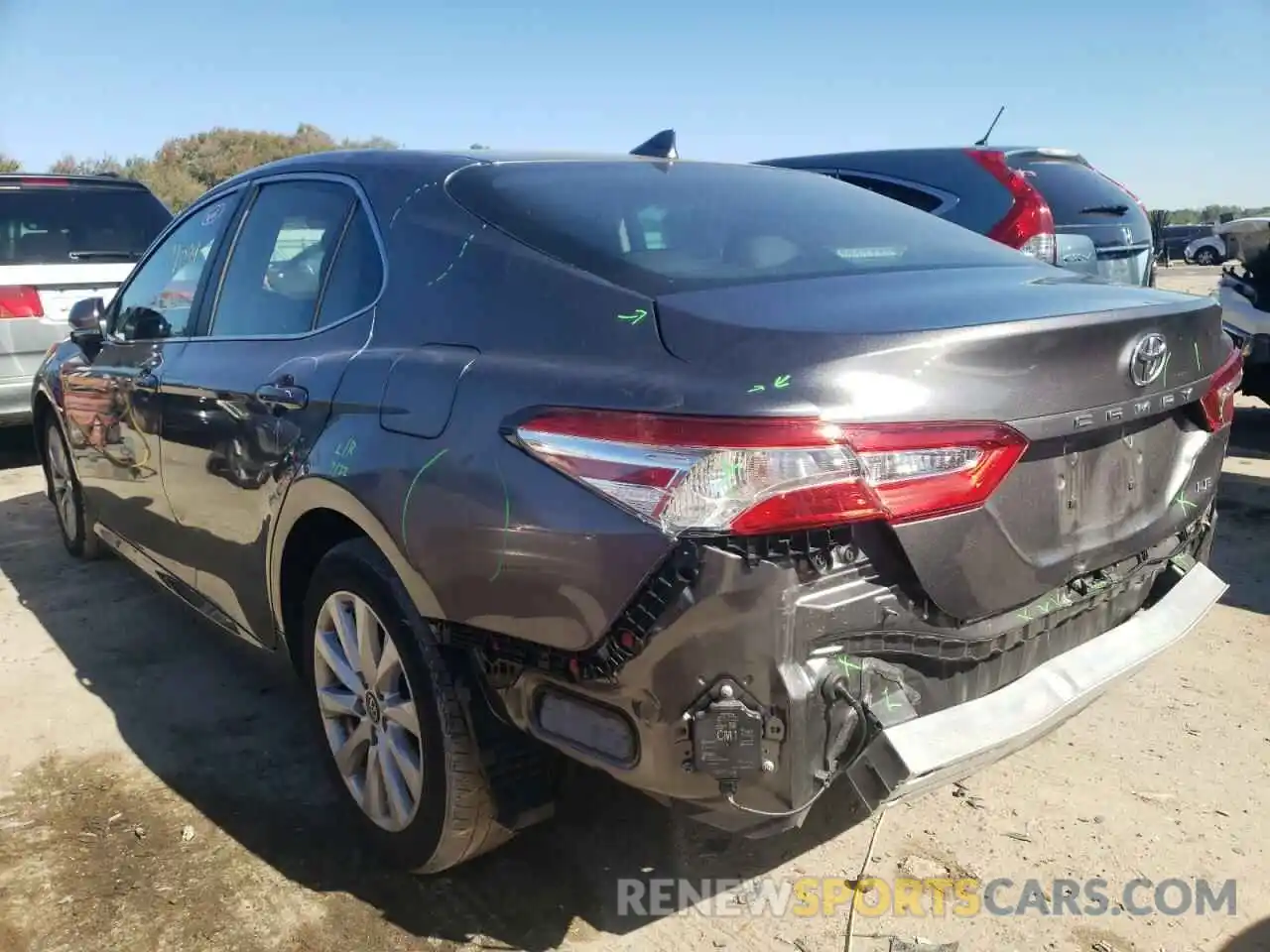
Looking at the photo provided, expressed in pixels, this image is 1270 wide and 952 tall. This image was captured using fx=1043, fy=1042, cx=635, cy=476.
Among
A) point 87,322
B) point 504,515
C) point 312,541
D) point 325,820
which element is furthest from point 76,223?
point 504,515

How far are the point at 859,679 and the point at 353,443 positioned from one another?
1.24 meters

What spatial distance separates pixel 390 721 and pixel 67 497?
344 cm

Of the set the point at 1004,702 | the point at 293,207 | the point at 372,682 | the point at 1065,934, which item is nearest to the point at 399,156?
the point at 293,207

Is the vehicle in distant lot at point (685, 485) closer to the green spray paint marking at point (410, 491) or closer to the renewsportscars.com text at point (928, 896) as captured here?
the green spray paint marking at point (410, 491)

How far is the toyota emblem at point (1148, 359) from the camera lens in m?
2.15

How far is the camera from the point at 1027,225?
572 centimetres

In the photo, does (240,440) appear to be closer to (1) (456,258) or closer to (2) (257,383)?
(2) (257,383)

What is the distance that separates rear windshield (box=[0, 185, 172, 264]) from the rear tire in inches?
83.6

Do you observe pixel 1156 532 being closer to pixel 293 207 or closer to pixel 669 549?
pixel 669 549

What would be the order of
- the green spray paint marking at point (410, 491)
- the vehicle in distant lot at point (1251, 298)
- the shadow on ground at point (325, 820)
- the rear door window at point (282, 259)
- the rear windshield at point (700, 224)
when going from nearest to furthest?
the green spray paint marking at point (410, 491)
the rear windshield at point (700, 224)
the shadow on ground at point (325, 820)
the rear door window at point (282, 259)
the vehicle in distant lot at point (1251, 298)

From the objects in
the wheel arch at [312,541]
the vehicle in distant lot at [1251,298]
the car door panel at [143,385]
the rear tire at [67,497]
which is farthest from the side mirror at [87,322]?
the vehicle in distant lot at [1251,298]

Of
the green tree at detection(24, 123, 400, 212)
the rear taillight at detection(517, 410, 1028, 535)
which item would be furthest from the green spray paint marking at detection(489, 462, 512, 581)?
the green tree at detection(24, 123, 400, 212)

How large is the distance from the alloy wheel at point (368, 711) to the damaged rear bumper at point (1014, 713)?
3.38 ft

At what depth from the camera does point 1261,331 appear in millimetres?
5965
